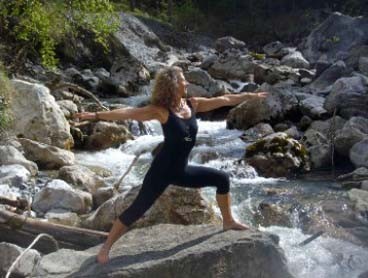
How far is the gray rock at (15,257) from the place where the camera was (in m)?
6.33

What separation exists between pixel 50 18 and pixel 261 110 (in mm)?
6509

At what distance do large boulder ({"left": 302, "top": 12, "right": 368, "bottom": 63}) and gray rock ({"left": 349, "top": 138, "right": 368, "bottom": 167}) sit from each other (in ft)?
58.4

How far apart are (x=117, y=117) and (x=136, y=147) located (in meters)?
9.91

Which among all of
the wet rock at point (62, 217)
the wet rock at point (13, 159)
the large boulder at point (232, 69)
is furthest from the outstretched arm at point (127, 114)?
the large boulder at point (232, 69)

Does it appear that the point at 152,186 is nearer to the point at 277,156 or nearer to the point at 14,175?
the point at 14,175

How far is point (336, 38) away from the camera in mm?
31938

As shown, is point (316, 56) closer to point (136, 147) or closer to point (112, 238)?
point (136, 147)

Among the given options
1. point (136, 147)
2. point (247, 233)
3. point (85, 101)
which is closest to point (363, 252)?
point (247, 233)

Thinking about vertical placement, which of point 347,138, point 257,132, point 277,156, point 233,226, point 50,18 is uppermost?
point 50,18

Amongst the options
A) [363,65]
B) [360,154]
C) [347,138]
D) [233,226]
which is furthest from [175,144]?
[363,65]

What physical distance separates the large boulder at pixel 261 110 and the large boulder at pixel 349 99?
1.11 m

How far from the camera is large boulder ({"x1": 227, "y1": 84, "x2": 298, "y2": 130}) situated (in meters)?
17.0

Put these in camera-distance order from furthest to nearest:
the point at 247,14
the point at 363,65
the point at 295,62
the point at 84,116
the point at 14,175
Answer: the point at 247,14 < the point at 295,62 < the point at 363,65 < the point at 14,175 < the point at 84,116

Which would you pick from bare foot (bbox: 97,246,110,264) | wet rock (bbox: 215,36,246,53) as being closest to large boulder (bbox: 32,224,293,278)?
bare foot (bbox: 97,246,110,264)
